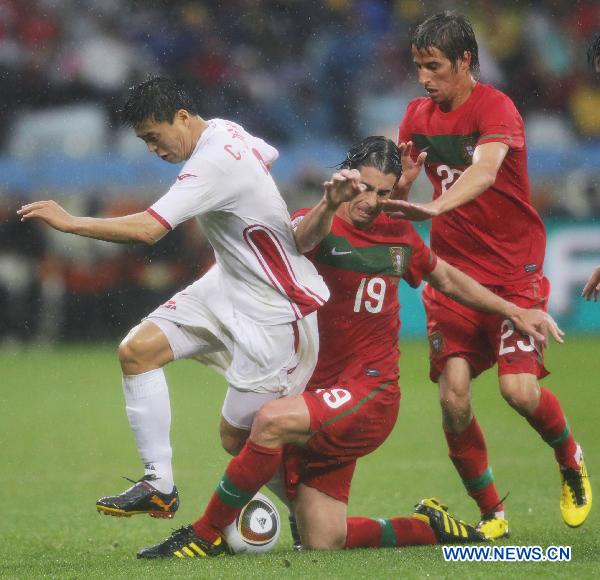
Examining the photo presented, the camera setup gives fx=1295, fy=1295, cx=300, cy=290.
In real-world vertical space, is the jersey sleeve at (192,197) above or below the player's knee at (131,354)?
above

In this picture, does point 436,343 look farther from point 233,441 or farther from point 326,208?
point 326,208

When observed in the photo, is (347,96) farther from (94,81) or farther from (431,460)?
(431,460)

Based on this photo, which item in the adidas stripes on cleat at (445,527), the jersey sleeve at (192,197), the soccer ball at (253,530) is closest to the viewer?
the jersey sleeve at (192,197)

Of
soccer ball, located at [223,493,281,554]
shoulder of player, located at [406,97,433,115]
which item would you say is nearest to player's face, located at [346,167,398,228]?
shoulder of player, located at [406,97,433,115]

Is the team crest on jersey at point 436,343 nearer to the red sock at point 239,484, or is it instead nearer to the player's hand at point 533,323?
the player's hand at point 533,323

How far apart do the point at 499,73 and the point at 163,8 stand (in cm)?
431

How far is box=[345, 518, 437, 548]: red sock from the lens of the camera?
18.5ft

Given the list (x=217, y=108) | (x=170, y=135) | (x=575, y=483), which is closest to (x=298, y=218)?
(x=170, y=135)

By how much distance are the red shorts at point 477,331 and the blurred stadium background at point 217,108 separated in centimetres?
760

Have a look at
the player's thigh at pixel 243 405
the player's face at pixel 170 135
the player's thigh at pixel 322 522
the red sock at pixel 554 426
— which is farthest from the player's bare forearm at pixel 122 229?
the red sock at pixel 554 426

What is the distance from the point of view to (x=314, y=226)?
540 cm

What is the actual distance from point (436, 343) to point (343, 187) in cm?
137

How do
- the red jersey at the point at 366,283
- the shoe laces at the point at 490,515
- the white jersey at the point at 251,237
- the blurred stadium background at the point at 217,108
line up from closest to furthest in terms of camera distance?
1. the white jersey at the point at 251,237
2. the red jersey at the point at 366,283
3. the shoe laces at the point at 490,515
4. the blurred stadium background at the point at 217,108

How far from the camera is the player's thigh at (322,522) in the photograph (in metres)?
5.59
